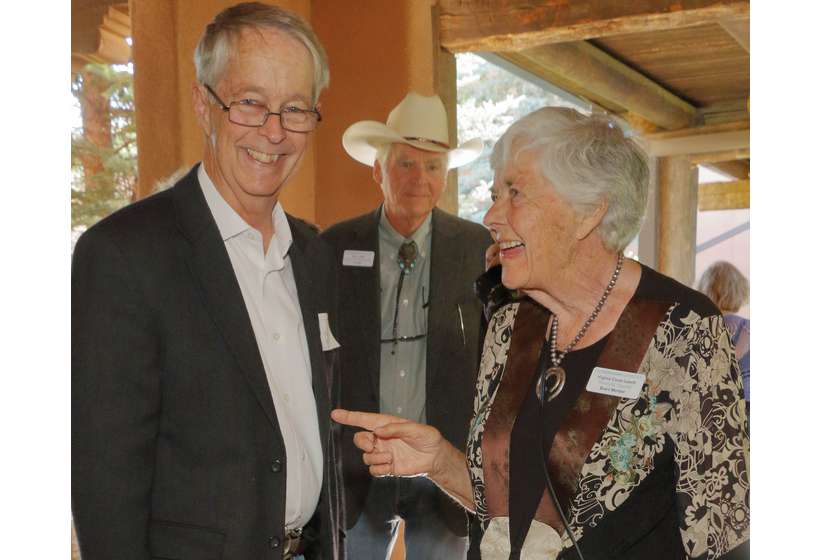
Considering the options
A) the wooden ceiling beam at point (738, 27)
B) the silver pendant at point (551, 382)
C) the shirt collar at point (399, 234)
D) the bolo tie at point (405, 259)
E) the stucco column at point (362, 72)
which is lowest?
the silver pendant at point (551, 382)

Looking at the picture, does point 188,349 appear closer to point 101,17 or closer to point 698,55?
point 101,17

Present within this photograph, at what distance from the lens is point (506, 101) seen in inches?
712

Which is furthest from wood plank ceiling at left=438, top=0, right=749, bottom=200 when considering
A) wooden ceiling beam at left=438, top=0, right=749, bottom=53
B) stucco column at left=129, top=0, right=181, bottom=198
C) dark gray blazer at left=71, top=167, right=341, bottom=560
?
stucco column at left=129, top=0, right=181, bottom=198

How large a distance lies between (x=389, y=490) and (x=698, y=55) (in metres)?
4.78

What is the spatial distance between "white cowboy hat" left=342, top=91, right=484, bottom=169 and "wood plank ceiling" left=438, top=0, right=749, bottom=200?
81 cm

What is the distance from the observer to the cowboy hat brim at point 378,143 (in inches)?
139

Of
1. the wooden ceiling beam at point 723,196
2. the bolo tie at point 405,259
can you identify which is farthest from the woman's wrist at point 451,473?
the wooden ceiling beam at point 723,196

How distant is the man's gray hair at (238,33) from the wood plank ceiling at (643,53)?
2.33 feet

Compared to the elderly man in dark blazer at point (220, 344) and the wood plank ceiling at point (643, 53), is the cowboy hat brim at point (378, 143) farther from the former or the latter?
the elderly man in dark blazer at point (220, 344)

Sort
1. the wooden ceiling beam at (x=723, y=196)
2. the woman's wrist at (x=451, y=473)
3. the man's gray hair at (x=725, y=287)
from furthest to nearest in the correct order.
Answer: the wooden ceiling beam at (x=723, y=196), the man's gray hair at (x=725, y=287), the woman's wrist at (x=451, y=473)

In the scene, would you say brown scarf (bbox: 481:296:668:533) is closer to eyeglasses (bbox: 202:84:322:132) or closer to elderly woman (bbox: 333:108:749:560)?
elderly woman (bbox: 333:108:749:560)

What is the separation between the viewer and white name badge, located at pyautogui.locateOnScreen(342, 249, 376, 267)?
128 inches

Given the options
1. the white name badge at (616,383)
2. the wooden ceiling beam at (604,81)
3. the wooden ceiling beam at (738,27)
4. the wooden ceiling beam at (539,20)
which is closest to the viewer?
the white name badge at (616,383)
